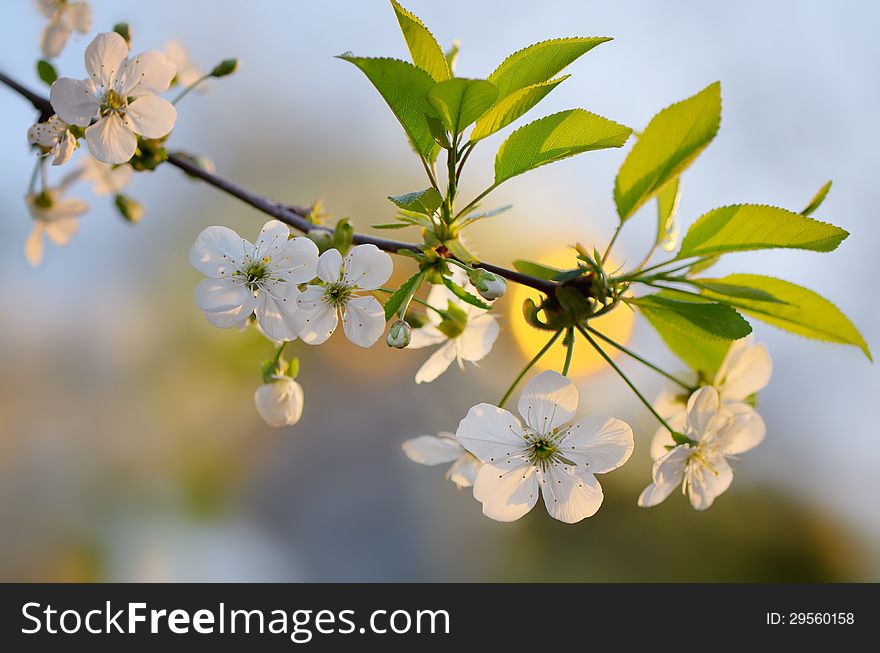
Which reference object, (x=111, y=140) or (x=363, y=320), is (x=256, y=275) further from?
(x=111, y=140)

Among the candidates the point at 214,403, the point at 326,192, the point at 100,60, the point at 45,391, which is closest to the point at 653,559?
the point at 214,403

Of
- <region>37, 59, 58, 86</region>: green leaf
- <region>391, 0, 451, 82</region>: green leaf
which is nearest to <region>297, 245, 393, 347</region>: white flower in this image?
<region>391, 0, 451, 82</region>: green leaf

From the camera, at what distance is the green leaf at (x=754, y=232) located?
77 centimetres

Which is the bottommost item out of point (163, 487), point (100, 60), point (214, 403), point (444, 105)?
point (444, 105)

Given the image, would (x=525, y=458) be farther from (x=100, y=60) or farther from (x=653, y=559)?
(x=653, y=559)

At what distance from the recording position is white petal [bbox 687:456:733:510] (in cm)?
92

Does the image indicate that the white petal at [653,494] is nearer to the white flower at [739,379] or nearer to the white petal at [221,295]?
the white flower at [739,379]

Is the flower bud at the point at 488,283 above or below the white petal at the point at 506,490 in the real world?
above

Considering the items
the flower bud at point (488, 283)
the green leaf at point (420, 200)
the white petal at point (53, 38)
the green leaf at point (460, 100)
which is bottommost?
the flower bud at point (488, 283)

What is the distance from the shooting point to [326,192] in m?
5.52

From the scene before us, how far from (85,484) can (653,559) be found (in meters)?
4.14

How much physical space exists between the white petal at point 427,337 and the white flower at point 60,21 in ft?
2.68

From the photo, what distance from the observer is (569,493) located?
2.73 feet

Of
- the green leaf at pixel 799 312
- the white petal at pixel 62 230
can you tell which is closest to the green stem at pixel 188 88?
the white petal at pixel 62 230
